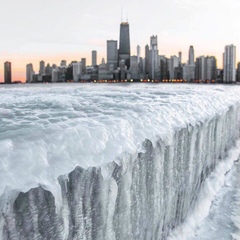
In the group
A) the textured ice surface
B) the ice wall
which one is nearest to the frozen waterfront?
the ice wall

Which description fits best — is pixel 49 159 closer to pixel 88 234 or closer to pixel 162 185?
pixel 88 234

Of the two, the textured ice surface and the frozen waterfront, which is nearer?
the textured ice surface

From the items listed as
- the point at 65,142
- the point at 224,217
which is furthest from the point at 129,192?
the point at 224,217

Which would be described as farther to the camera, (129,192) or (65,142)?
(129,192)

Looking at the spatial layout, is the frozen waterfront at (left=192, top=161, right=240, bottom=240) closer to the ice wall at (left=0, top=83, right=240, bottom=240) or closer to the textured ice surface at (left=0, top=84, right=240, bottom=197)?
the ice wall at (left=0, top=83, right=240, bottom=240)

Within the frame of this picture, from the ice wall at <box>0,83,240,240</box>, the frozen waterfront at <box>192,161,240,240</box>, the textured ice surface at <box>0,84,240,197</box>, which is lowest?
the frozen waterfront at <box>192,161,240,240</box>

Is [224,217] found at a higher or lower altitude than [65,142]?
lower

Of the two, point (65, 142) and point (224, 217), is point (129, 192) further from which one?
point (224, 217)

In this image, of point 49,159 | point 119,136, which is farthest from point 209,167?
point 49,159
